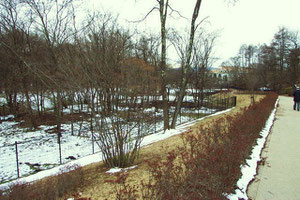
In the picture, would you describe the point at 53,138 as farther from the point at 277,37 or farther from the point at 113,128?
the point at 277,37

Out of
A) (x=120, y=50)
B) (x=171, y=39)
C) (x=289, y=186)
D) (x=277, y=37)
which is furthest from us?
(x=277, y=37)

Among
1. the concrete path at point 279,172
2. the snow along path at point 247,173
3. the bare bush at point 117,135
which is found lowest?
the concrete path at point 279,172

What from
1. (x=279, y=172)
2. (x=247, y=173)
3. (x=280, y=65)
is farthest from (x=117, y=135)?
(x=280, y=65)

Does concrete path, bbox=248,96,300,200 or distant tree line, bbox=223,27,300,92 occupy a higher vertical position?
distant tree line, bbox=223,27,300,92

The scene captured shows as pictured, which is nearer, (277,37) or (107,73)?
(107,73)

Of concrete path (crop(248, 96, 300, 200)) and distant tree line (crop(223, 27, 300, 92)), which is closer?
concrete path (crop(248, 96, 300, 200))

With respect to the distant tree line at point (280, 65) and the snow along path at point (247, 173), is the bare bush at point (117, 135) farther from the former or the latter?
the distant tree line at point (280, 65)

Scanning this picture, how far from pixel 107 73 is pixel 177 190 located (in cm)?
314

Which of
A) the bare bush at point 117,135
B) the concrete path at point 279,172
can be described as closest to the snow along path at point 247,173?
the concrete path at point 279,172

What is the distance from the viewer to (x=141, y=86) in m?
5.12

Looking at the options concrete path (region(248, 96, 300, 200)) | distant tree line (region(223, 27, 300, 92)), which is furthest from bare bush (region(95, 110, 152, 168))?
distant tree line (region(223, 27, 300, 92))

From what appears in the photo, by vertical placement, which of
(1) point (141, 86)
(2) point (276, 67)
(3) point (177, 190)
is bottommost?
(3) point (177, 190)

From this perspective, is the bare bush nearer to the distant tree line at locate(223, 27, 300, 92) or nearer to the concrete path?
the concrete path

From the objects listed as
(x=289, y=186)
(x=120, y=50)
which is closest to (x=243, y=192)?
(x=289, y=186)
